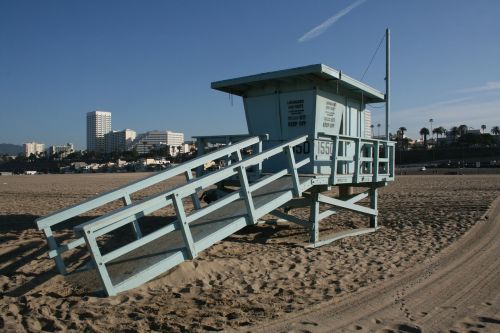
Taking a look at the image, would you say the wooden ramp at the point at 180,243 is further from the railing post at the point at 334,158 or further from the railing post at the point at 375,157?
the railing post at the point at 375,157

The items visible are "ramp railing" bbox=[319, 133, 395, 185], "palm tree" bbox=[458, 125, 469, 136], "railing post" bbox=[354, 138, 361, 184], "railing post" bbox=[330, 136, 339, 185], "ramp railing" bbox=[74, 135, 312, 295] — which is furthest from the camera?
"palm tree" bbox=[458, 125, 469, 136]

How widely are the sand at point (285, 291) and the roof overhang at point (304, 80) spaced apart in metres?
3.25

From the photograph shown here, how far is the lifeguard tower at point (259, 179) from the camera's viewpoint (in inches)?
188

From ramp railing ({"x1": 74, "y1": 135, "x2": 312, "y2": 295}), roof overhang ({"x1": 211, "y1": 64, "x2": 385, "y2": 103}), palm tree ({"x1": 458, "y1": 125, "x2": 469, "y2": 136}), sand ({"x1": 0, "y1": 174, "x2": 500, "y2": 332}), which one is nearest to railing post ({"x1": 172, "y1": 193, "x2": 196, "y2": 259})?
ramp railing ({"x1": 74, "y1": 135, "x2": 312, "y2": 295})

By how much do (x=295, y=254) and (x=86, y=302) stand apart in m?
3.64

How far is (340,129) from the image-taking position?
31.1 ft

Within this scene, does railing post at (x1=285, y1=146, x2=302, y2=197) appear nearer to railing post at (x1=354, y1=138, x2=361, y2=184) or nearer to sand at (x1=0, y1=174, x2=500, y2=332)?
sand at (x1=0, y1=174, x2=500, y2=332)

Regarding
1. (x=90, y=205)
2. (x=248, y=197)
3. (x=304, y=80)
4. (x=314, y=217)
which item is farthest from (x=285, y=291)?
(x=304, y=80)

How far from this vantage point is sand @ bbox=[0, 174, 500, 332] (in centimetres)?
406

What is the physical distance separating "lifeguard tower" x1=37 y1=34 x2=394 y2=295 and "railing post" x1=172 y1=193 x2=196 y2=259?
0.01m

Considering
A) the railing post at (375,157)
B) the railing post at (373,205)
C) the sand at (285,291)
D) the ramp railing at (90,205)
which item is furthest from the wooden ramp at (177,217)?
the railing post at (373,205)

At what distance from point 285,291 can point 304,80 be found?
4.74 metres

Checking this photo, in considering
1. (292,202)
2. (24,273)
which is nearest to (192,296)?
(24,273)

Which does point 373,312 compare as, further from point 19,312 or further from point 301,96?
point 301,96
